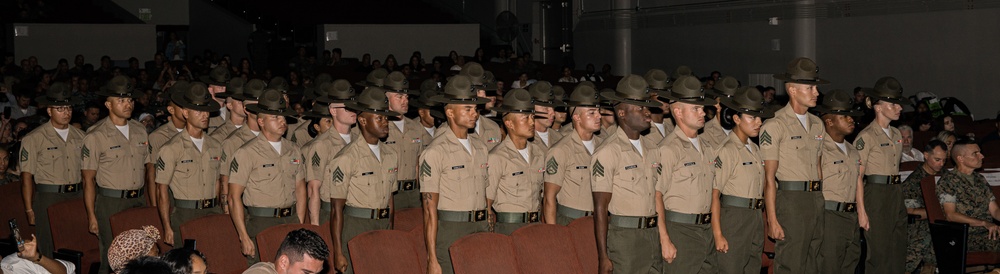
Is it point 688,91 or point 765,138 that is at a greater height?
point 688,91

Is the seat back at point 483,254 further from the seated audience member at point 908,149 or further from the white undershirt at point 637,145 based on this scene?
the seated audience member at point 908,149

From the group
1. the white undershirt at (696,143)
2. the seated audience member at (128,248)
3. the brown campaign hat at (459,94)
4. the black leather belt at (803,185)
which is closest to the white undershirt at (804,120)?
the black leather belt at (803,185)

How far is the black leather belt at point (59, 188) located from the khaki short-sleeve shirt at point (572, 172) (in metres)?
3.64

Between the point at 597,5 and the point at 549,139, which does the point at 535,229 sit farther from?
the point at 597,5

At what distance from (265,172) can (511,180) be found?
5.03 feet

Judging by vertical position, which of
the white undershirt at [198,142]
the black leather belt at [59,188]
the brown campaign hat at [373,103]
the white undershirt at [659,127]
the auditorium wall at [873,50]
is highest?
the auditorium wall at [873,50]

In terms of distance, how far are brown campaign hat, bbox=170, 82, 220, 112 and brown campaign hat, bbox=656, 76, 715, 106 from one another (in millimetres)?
3057

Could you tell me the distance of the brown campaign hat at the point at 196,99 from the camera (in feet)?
24.0

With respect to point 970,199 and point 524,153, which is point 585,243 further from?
point 970,199

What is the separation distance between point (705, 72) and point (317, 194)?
1268 cm

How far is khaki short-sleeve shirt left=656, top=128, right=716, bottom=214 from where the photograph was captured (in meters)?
6.20

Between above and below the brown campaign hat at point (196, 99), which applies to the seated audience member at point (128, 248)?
below

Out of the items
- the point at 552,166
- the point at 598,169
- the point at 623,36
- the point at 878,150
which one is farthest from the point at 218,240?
the point at 623,36

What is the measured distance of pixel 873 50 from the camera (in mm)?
15508
